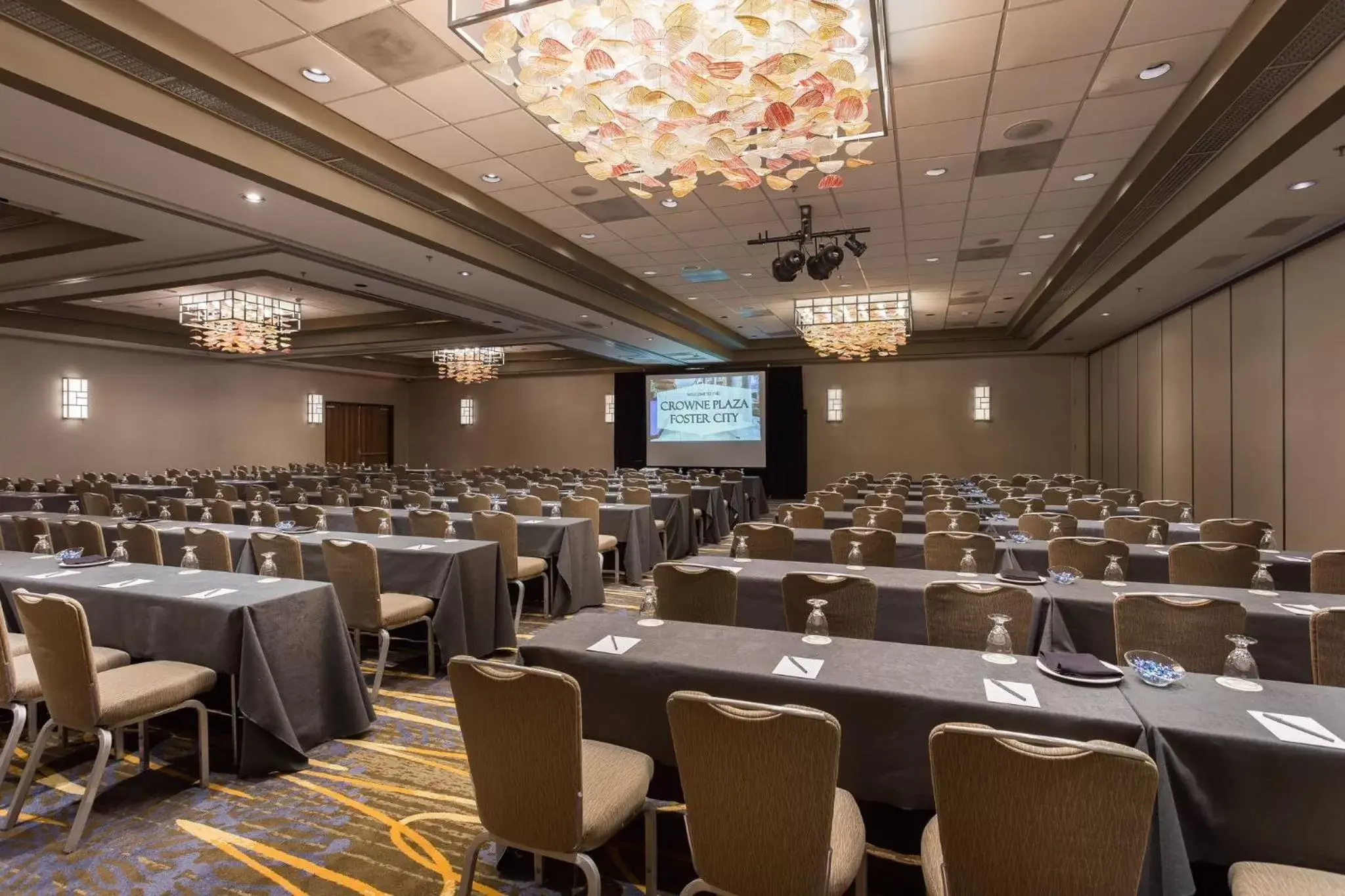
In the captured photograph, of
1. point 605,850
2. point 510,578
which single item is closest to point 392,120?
point 510,578

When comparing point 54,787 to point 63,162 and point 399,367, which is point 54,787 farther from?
point 399,367

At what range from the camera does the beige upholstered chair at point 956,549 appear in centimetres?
500

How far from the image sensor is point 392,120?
5293mm

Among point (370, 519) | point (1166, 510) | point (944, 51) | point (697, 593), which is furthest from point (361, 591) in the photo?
point (1166, 510)

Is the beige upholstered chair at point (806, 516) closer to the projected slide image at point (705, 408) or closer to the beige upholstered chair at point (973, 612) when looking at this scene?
the beige upholstered chair at point (973, 612)

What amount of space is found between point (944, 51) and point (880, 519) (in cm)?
389

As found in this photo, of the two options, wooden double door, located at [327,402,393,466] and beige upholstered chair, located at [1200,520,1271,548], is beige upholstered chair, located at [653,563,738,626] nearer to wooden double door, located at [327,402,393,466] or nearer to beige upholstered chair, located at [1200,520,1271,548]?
beige upholstered chair, located at [1200,520,1271,548]

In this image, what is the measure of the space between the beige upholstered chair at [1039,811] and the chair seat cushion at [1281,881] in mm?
420

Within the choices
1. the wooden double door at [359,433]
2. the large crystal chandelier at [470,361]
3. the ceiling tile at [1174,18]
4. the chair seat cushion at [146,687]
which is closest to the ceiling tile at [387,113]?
the chair seat cushion at [146,687]

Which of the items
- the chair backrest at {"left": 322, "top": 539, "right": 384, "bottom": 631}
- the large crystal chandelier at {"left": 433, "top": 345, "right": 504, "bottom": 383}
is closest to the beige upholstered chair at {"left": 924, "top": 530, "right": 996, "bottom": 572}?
→ the chair backrest at {"left": 322, "top": 539, "right": 384, "bottom": 631}

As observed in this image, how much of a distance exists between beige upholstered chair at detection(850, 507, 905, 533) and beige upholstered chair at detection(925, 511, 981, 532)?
275mm

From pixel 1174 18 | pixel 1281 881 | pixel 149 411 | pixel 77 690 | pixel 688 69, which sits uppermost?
pixel 1174 18

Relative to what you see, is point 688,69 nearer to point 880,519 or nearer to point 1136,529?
point 880,519

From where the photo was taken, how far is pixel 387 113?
16.9 ft
